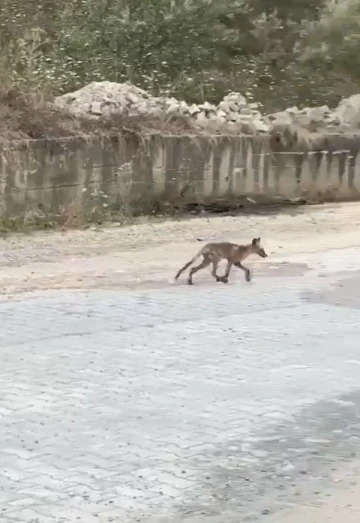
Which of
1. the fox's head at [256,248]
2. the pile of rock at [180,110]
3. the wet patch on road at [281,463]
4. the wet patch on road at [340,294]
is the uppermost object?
the pile of rock at [180,110]

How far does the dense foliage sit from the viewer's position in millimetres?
23703

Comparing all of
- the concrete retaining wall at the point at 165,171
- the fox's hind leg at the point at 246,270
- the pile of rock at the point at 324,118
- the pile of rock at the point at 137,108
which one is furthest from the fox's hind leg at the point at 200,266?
the pile of rock at the point at 324,118

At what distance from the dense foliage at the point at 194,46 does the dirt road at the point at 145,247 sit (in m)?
5.30

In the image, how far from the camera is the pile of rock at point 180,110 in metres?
18.6

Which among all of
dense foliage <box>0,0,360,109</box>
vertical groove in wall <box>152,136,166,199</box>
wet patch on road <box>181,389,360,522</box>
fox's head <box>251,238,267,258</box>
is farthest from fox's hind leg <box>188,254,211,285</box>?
dense foliage <box>0,0,360,109</box>

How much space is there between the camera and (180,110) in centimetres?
1977

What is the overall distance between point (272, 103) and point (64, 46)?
6.58 m

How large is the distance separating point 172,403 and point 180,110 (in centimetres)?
1386

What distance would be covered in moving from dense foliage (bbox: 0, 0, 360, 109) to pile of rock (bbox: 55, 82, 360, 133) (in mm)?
1033

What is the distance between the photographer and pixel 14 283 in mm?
10711

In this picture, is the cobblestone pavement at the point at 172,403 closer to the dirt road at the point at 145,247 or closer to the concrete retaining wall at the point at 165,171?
the dirt road at the point at 145,247

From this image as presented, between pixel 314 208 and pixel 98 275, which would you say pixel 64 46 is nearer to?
pixel 314 208

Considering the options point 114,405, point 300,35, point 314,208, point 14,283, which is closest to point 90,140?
point 314,208

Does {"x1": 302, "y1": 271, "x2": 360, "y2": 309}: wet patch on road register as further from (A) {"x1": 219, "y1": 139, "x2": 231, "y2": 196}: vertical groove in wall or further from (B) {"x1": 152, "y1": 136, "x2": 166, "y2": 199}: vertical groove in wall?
(A) {"x1": 219, "y1": 139, "x2": 231, "y2": 196}: vertical groove in wall
